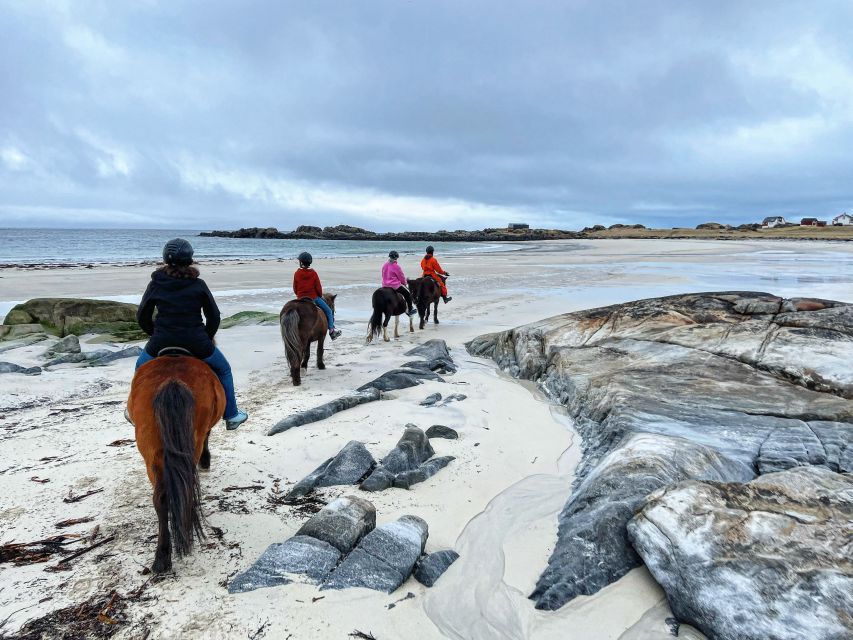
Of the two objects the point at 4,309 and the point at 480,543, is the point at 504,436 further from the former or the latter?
the point at 4,309

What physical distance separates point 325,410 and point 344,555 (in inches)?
124

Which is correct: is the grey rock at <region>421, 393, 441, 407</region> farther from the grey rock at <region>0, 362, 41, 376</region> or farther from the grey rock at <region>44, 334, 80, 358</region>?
the grey rock at <region>44, 334, 80, 358</region>

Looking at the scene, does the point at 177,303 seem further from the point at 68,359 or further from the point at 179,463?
the point at 68,359

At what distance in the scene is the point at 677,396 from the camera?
567 cm

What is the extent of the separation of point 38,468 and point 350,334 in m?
8.60

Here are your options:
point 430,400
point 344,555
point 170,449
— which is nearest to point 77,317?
point 430,400

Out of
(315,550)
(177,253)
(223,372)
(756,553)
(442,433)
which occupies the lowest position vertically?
(442,433)

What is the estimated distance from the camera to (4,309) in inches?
666

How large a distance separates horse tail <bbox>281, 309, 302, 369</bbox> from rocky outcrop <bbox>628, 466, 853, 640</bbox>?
6.31 meters

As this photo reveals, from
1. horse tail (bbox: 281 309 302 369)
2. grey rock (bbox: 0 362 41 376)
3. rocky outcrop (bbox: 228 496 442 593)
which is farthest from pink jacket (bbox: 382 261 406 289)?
rocky outcrop (bbox: 228 496 442 593)

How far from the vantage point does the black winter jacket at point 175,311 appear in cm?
433

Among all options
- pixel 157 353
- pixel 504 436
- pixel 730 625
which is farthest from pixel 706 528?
pixel 157 353

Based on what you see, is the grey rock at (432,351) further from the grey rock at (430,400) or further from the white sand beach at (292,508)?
the grey rock at (430,400)

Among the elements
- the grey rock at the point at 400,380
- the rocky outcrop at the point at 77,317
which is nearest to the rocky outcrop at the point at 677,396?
the grey rock at the point at 400,380
